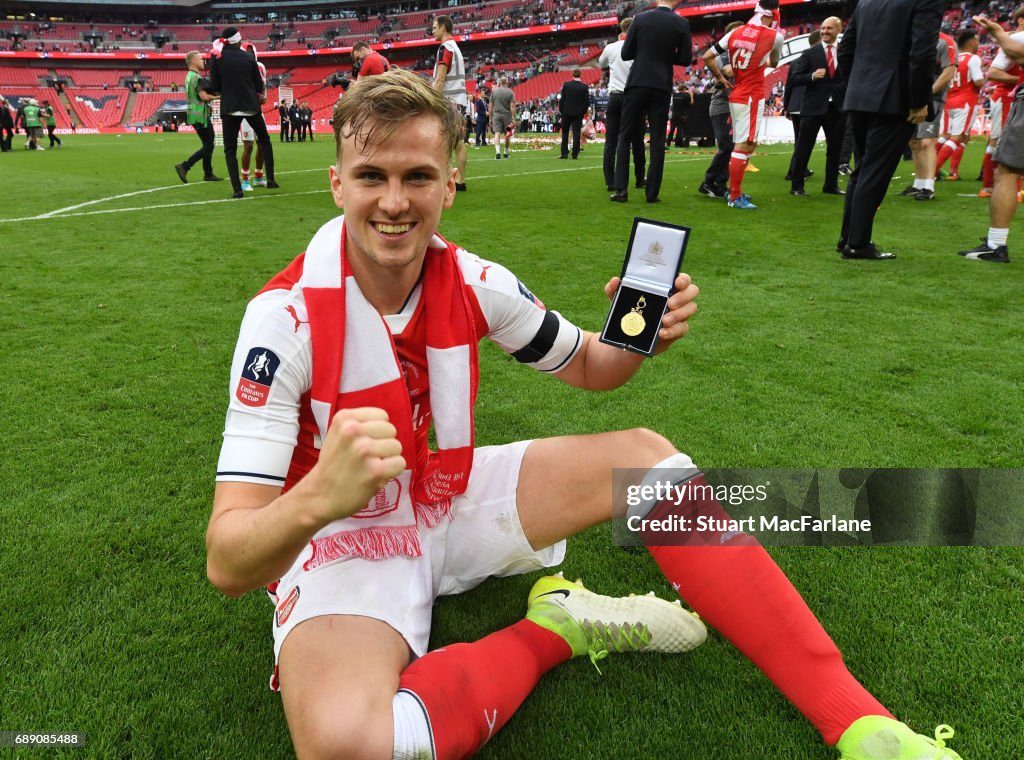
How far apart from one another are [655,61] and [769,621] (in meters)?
6.99

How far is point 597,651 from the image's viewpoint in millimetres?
1665

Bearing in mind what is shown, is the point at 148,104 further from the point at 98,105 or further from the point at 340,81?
the point at 340,81

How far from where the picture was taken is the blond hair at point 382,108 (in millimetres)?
1441

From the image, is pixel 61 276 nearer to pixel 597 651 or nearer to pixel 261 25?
pixel 597 651

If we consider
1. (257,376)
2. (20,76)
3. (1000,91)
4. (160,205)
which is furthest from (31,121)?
(20,76)

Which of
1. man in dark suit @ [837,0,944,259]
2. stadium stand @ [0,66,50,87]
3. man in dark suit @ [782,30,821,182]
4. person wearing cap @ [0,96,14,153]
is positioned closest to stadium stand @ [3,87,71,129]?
stadium stand @ [0,66,50,87]

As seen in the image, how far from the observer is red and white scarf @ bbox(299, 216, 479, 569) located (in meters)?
1.43

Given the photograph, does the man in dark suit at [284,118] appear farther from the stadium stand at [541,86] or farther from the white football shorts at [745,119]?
the white football shorts at [745,119]

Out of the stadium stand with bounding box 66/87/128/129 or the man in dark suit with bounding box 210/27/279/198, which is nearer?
the man in dark suit with bounding box 210/27/279/198

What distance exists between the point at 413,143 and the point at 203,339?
2.69 m

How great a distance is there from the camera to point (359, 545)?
1.53 m

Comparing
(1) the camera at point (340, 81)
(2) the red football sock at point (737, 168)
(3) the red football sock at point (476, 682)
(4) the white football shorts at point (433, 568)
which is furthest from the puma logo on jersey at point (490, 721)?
(1) the camera at point (340, 81)

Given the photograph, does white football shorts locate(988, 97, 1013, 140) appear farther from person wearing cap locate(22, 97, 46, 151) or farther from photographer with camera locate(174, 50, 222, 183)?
person wearing cap locate(22, 97, 46, 151)

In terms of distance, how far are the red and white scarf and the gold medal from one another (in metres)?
0.38
